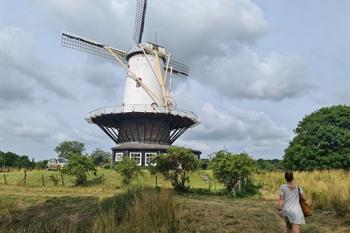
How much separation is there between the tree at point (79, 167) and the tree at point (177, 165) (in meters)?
6.20

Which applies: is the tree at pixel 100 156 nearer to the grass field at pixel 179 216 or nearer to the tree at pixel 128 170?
the tree at pixel 128 170

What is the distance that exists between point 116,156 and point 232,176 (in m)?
22.9

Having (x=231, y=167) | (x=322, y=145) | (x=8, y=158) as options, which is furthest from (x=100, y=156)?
(x=231, y=167)

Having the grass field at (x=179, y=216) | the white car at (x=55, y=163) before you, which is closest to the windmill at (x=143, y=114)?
the white car at (x=55, y=163)

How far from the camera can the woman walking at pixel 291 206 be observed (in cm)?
904

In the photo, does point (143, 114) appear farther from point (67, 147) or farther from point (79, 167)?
point (67, 147)

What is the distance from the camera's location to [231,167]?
26.1m

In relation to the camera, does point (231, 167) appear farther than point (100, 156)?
No

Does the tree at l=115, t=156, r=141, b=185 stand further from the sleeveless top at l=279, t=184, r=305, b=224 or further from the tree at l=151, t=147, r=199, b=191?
the sleeveless top at l=279, t=184, r=305, b=224

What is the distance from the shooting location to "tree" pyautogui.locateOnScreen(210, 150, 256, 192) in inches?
1031

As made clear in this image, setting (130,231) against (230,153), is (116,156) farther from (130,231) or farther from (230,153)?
(130,231)

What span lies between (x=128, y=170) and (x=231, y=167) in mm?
7508

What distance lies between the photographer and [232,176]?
1051 inches

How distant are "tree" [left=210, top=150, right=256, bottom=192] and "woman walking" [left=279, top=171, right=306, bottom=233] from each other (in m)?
16.8
